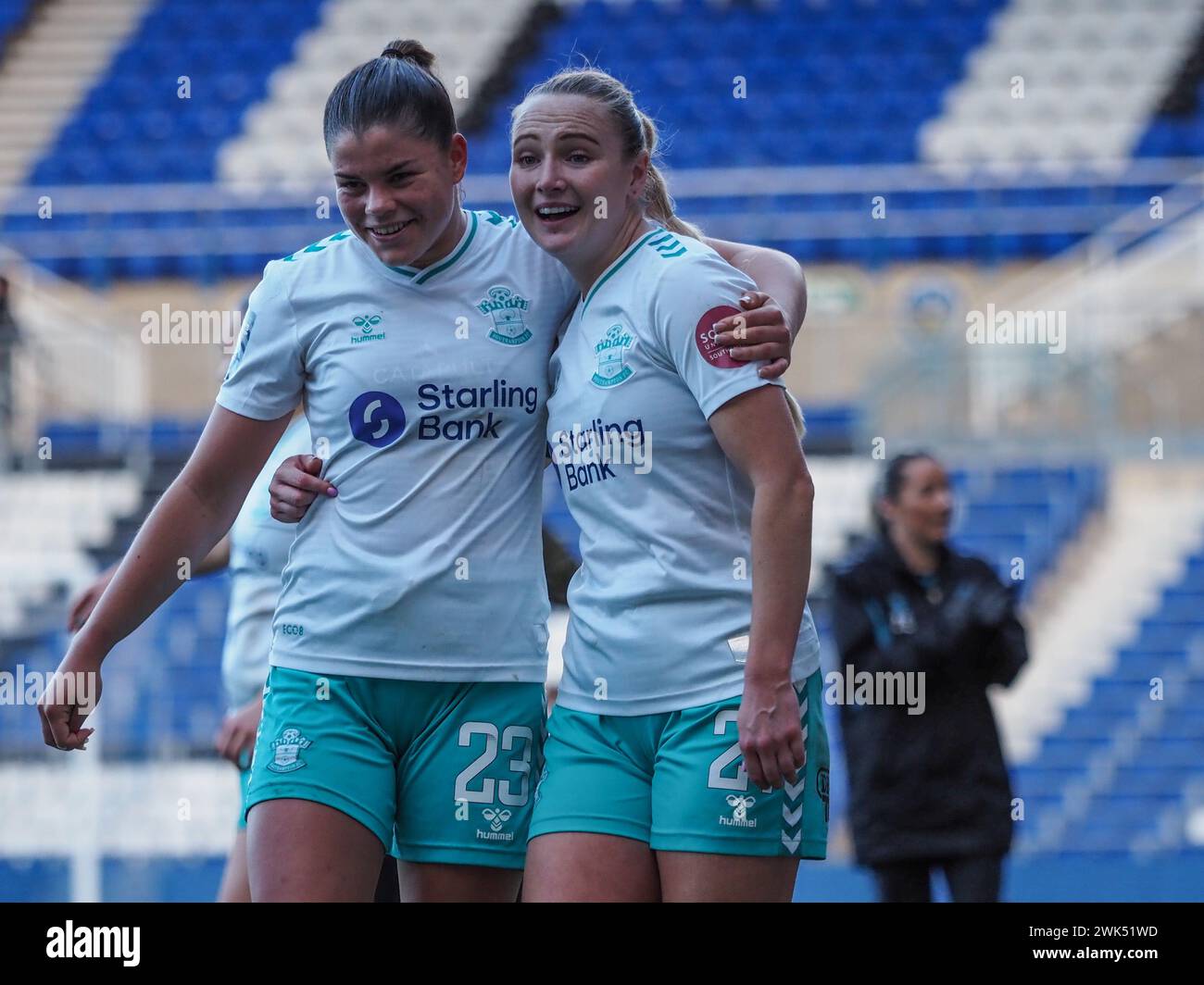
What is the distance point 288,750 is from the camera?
2691 millimetres

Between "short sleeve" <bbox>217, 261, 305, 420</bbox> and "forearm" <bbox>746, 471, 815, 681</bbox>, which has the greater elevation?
"short sleeve" <bbox>217, 261, 305, 420</bbox>

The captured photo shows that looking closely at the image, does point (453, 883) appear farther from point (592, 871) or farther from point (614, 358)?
point (614, 358)

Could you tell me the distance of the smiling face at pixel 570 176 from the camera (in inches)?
106

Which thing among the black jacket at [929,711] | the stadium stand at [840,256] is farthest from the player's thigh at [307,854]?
the black jacket at [929,711]

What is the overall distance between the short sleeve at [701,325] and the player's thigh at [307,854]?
0.85m

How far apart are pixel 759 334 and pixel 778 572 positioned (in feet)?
1.17

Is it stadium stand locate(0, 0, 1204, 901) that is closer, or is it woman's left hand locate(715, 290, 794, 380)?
woman's left hand locate(715, 290, 794, 380)

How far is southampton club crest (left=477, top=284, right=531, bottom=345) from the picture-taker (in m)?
2.80

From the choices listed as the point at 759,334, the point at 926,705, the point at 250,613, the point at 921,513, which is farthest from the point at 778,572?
the point at 921,513

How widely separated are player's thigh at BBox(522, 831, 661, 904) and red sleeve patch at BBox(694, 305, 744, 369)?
722mm

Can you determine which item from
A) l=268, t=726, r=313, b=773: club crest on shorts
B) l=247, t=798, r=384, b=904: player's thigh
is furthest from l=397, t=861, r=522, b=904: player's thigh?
l=268, t=726, r=313, b=773: club crest on shorts

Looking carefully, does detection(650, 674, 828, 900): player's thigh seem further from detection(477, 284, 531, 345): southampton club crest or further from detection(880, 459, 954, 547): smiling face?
detection(880, 459, 954, 547): smiling face

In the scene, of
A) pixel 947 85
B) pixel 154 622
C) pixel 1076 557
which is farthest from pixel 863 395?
pixel 947 85

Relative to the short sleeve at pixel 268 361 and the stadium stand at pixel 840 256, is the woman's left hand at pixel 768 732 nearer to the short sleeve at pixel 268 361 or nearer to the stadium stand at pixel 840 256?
the short sleeve at pixel 268 361
